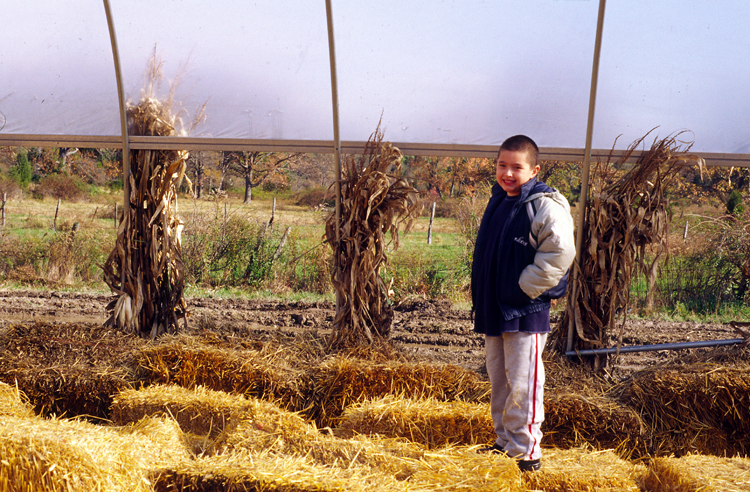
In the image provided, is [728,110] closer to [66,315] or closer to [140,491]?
[140,491]

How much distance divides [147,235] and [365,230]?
1847 millimetres

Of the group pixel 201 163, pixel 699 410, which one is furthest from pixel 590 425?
pixel 201 163

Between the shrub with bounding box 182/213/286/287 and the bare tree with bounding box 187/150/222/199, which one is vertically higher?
the bare tree with bounding box 187/150/222/199

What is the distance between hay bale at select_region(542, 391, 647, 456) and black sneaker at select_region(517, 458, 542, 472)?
871 millimetres

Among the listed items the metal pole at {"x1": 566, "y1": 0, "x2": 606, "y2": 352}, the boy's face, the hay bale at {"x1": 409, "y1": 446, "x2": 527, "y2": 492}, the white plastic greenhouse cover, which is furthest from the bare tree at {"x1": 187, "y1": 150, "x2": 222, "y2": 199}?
the hay bale at {"x1": 409, "y1": 446, "x2": 527, "y2": 492}

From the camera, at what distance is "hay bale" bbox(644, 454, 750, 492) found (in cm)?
232

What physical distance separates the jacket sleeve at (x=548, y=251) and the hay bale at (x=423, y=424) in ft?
3.20

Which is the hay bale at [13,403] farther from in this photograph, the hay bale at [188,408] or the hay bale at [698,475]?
the hay bale at [698,475]

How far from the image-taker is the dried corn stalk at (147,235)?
169 inches

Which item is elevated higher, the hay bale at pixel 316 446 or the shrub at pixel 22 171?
the shrub at pixel 22 171

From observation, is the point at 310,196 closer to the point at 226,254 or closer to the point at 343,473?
the point at 226,254

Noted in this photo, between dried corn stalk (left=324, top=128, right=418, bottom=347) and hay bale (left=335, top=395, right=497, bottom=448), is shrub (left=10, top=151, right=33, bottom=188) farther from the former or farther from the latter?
hay bale (left=335, top=395, right=497, bottom=448)

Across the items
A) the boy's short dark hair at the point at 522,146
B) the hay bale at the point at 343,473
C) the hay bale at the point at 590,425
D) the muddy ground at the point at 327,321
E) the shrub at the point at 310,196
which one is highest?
the boy's short dark hair at the point at 522,146

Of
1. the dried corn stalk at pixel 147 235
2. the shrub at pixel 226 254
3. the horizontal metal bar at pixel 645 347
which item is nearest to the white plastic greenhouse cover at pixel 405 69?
the dried corn stalk at pixel 147 235
